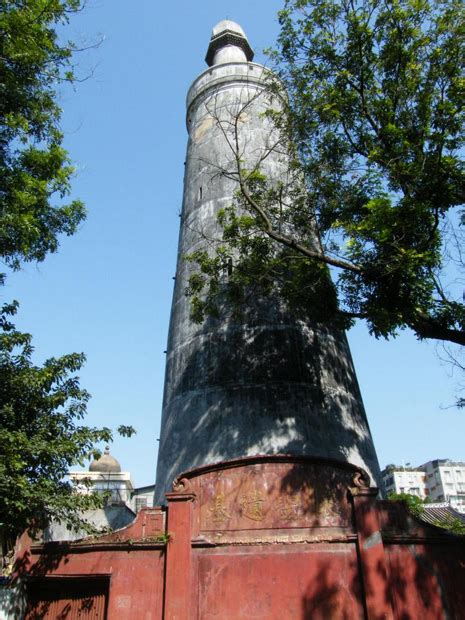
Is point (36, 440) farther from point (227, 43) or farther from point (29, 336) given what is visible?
point (227, 43)

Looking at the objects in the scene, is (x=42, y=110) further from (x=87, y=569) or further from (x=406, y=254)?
(x=87, y=569)

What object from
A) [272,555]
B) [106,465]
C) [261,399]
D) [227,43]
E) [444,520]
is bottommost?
[272,555]

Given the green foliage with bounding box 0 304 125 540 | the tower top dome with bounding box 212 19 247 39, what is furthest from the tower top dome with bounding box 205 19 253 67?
the green foliage with bounding box 0 304 125 540

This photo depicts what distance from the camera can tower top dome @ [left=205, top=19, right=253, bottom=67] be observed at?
2131cm

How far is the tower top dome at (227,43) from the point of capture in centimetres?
2131

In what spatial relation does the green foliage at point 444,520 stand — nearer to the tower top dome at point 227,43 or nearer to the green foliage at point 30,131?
→ the green foliage at point 30,131

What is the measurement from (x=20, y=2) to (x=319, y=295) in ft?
23.9

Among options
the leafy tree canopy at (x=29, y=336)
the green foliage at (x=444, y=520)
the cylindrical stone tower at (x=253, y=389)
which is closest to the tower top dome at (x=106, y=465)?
the green foliage at (x=444, y=520)

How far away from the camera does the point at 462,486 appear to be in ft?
179

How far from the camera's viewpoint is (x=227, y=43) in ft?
71.3

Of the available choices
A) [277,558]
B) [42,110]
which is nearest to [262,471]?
[277,558]

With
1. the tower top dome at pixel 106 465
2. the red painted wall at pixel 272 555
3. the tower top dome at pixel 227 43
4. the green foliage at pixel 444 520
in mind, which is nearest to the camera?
the red painted wall at pixel 272 555

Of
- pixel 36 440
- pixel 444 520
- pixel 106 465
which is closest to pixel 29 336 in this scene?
pixel 36 440

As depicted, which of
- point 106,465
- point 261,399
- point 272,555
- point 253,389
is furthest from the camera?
point 106,465
